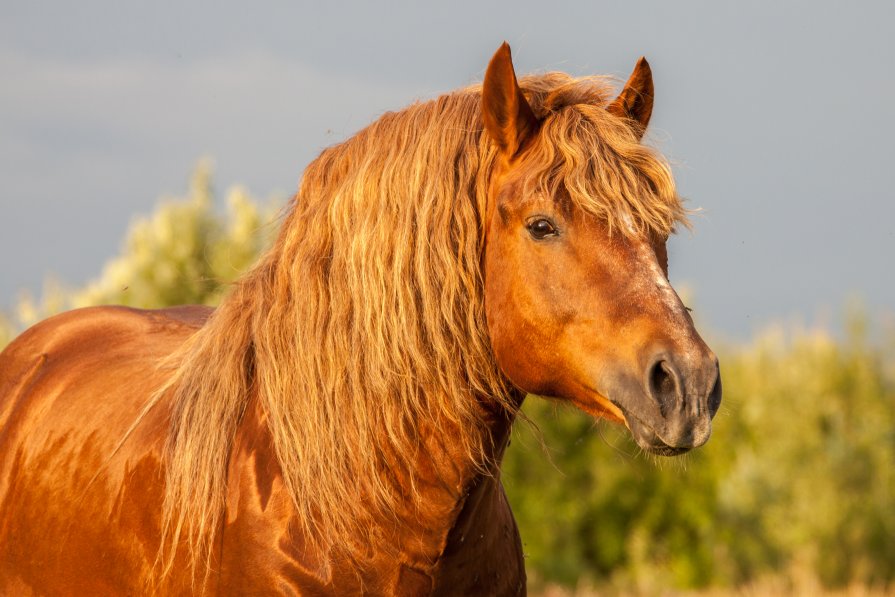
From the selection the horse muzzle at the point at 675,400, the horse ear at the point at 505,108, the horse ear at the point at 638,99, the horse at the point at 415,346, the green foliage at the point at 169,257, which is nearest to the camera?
the horse muzzle at the point at 675,400

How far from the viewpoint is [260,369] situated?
362 centimetres

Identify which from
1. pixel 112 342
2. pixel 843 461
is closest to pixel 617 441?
pixel 843 461

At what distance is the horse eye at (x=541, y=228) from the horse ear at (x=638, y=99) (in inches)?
24.3

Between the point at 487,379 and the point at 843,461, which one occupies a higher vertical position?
the point at 487,379

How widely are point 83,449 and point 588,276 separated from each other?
6.98 ft

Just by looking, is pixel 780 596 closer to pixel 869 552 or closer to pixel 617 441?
pixel 617 441

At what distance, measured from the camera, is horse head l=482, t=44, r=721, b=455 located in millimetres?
3055

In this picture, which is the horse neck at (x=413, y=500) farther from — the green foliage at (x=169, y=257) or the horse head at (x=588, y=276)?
the green foliage at (x=169, y=257)

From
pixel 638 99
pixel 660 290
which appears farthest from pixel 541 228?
pixel 638 99

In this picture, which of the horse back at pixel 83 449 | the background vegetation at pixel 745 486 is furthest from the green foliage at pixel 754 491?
the horse back at pixel 83 449

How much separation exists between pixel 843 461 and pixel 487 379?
1939cm

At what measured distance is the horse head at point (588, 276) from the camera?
10.0 feet

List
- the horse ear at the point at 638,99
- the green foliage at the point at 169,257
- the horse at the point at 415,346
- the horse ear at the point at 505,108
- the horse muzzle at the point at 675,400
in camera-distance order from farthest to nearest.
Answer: the green foliage at the point at 169,257 < the horse ear at the point at 638,99 < the horse ear at the point at 505,108 < the horse at the point at 415,346 < the horse muzzle at the point at 675,400

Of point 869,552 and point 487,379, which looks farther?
point 869,552
